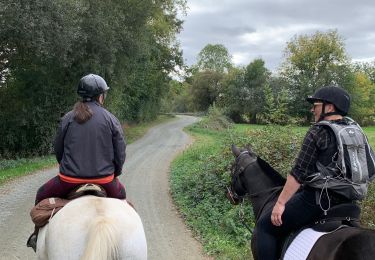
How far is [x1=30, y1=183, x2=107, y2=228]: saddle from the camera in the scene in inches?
166

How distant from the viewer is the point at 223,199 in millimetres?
11016

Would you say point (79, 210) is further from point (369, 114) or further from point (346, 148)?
point (369, 114)

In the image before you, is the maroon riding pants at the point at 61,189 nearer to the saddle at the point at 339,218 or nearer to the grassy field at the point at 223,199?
the saddle at the point at 339,218

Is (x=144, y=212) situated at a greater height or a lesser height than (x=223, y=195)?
lesser

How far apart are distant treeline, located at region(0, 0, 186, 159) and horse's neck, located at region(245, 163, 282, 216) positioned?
12.4 metres

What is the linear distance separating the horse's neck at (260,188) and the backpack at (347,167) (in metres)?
1.12

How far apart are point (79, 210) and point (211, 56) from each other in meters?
109

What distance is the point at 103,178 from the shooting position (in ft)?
14.4

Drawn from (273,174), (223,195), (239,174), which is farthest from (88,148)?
(223,195)

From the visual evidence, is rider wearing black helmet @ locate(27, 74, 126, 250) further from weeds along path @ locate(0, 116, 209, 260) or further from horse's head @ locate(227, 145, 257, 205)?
weeds along path @ locate(0, 116, 209, 260)

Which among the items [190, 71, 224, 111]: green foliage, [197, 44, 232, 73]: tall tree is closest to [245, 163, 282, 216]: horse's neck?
[190, 71, 224, 111]: green foliage

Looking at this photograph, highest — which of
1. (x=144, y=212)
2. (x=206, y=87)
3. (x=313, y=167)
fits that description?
(x=206, y=87)

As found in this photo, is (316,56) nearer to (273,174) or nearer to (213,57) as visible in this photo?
(213,57)

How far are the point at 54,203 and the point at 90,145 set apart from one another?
70cm
